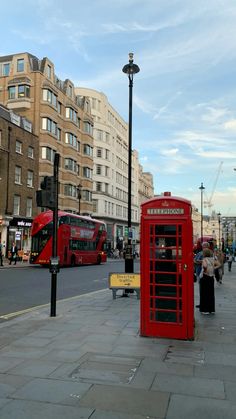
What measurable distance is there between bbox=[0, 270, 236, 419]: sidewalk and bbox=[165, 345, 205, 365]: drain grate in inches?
0.5

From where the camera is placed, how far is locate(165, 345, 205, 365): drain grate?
606cm

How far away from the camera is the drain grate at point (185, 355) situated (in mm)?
6062

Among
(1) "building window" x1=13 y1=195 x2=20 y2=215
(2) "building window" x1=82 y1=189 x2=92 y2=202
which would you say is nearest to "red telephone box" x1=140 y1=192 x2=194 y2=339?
(1) "building window" x1=13 y1=195 x2=20 y2=215

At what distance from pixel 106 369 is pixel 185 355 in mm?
1384

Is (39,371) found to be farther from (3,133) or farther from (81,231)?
(3,133)

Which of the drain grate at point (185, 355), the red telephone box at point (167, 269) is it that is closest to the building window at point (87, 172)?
the red telephone box at point (167, 269)

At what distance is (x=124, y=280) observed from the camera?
12.8 meters

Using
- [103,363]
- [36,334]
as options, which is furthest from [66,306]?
[103,363]

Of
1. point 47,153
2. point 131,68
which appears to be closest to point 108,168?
point 47,153

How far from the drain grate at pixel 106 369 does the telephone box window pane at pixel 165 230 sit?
2202mm

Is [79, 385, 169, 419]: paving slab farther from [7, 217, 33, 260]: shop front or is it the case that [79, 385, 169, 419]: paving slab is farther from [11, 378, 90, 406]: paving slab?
[7, 217, 33, 260]: shop front

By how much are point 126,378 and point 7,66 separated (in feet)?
170

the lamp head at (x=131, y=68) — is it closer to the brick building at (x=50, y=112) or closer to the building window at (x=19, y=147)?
the building window at (x=19, y=147)

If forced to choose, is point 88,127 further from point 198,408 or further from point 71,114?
point 198,408
